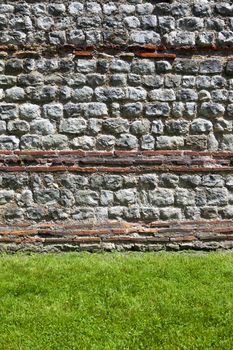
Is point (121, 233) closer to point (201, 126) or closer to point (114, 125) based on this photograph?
point (114, 125)

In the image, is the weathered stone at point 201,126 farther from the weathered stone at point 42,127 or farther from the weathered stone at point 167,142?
the weathered stone at point 42,127

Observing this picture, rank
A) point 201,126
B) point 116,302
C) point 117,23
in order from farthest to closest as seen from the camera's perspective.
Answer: point 201,126
point 117,23
point 116,302

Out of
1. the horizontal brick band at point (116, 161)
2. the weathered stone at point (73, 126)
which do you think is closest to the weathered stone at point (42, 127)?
the weathered stone at point (73, 126)

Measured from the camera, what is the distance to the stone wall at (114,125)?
629 centimetres

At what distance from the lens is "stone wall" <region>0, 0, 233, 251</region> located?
6.29 meters

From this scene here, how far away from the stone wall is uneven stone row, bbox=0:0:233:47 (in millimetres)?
12

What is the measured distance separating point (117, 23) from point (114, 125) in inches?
46.2

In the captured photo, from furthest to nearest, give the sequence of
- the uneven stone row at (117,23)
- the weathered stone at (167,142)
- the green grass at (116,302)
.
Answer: the weathered stone at (167,142)
the uneven stone row at (117,23)
the green grass at (116,302)

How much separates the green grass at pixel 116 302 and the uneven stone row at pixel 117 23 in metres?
2.47

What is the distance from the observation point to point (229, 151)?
21.1 ft

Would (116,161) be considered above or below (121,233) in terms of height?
above

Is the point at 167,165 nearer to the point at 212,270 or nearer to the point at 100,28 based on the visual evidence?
the point at 212,270

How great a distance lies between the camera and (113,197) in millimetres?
6355

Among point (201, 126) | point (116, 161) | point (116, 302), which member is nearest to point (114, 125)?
point (116, 161)
